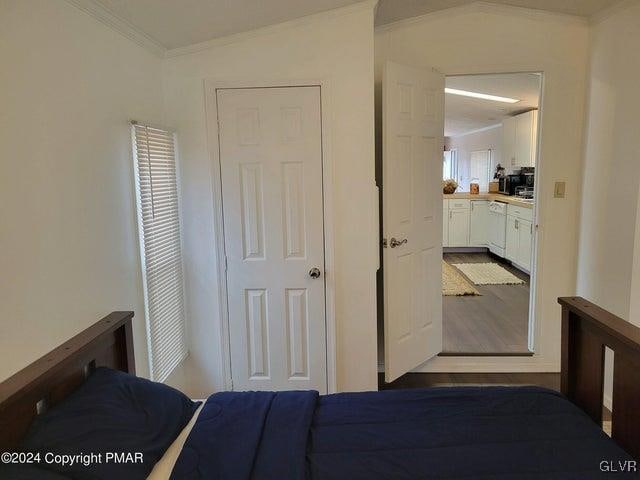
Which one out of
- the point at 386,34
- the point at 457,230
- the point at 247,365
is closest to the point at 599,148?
the point at 386,34

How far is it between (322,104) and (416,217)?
99cm

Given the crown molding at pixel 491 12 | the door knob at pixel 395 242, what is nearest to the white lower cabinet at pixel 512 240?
the crown molding at pixel 491 12

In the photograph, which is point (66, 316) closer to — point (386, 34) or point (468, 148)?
point (386, 34)

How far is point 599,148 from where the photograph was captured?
280cm

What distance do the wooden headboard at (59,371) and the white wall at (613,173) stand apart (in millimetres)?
2594

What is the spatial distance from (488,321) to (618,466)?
2.98 m

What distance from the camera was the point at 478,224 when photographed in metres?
6.97

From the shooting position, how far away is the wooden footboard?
1379mm

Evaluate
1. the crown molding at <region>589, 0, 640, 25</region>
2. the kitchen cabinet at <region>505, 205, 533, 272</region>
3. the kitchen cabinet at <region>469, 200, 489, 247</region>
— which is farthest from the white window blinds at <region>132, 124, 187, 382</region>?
the kitchen cabinet at <region>469, 200, 489, 247</region>

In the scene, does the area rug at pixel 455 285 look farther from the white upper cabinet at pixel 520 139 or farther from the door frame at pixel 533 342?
the white upper cabinet at pixel 520 139

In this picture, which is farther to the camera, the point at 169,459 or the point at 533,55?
the point at 533,55

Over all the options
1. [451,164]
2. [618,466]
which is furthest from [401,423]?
[451,164]

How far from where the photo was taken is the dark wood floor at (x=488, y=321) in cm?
355

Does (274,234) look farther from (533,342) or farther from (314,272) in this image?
(533,342)
